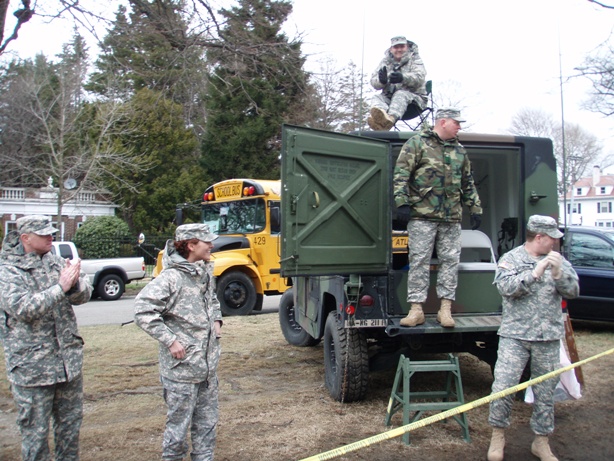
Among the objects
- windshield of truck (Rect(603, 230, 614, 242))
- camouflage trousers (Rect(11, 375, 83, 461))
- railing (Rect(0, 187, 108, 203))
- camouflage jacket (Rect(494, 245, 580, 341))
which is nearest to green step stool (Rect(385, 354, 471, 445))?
camouflage jacket (Rect(494, 245, 580, 341))

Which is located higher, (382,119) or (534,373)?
(382,119)

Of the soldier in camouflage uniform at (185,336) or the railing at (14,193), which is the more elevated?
the railing at (14,193)

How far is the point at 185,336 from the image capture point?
366 centimetres

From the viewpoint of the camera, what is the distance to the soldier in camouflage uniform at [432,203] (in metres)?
5.07

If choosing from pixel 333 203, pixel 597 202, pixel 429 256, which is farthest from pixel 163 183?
pixel 597 202

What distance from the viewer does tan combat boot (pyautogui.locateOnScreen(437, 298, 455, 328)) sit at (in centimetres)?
496

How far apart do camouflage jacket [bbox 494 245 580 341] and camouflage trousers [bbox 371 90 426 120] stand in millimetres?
3395

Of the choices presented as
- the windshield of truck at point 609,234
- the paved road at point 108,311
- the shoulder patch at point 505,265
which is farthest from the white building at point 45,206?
the shoulder patch at point 505,265

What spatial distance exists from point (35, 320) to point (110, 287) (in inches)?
535

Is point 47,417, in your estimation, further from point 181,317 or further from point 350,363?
point 350,363

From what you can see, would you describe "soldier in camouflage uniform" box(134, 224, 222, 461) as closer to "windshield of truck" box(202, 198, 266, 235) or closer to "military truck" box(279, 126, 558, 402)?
"military truck" box(279, 126, 558, 402)

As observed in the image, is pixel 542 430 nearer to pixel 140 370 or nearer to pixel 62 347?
pixel 62 347

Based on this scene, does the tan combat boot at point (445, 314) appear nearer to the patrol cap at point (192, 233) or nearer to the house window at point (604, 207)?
the patrol cap at point (192, 233)

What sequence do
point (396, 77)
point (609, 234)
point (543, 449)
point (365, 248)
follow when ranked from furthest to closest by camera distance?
point (609, 234), point (396, 77), point (365, 248), point (543, 449)
